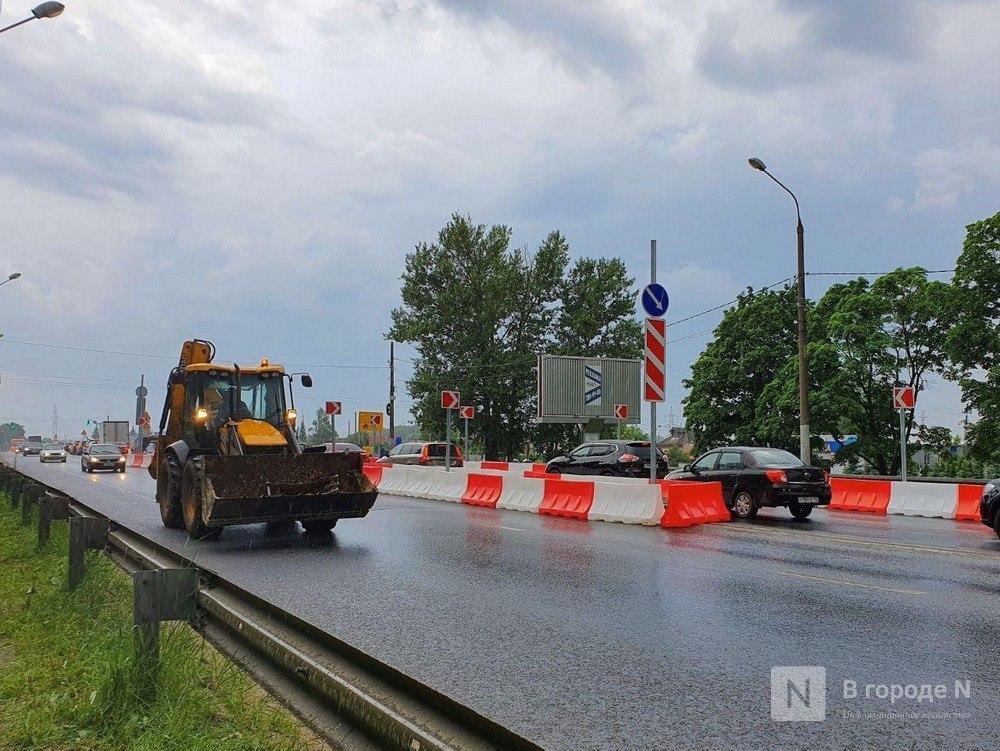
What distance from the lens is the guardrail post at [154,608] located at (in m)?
4.76

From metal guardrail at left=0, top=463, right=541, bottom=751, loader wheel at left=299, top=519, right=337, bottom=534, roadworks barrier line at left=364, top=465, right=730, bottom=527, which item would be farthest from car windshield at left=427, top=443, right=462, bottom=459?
metal guardrail at left=0, top=463, right=541, bottom=751

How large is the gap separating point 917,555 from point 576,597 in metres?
5.67

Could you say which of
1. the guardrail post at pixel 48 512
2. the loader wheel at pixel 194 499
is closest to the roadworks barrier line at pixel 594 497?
the loader wheel at pixel 194 499

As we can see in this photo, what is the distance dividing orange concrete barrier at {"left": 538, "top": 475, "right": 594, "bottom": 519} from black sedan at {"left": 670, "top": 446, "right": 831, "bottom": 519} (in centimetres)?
273

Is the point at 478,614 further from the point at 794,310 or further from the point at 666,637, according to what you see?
the point at 794,310

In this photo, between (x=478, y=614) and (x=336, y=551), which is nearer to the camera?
(x=478, y=614)

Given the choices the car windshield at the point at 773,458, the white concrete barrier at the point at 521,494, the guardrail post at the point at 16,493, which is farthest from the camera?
the white concrete barrier at the point at 521,494

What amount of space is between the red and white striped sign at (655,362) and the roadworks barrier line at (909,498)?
22.0 feet

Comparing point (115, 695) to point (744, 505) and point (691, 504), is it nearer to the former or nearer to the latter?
point (691, 504)

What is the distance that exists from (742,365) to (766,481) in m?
37.8

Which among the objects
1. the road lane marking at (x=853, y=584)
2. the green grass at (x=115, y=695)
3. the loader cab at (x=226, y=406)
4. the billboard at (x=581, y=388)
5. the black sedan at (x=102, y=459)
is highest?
the billboard at (x=581, y=388)

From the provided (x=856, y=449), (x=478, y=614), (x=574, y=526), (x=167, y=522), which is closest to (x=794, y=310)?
(x=856, y=449)

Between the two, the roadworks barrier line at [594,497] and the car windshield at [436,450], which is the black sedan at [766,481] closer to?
the roadworks barrier line at [594,497]

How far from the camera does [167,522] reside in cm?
1437
